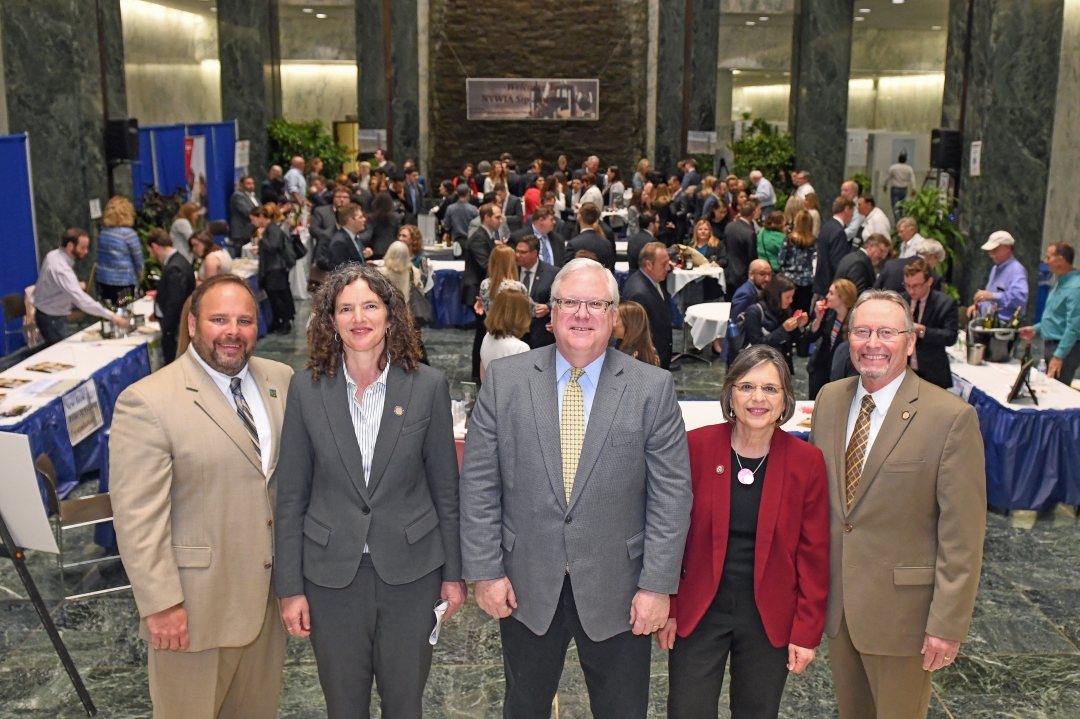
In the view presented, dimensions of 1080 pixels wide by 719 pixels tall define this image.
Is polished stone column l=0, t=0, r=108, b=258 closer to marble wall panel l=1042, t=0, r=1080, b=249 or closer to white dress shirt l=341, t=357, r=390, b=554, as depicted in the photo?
white dress shirt l=341, t=357, r=390, b=554

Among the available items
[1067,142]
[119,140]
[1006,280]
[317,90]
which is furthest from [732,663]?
[317,90]

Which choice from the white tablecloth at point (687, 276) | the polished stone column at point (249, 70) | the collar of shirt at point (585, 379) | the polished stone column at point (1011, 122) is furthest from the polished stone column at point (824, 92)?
the collar of shirt at point (585, 379)

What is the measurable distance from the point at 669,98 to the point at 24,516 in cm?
1705

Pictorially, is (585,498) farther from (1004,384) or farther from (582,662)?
(1004,384)

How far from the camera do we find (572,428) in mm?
2727

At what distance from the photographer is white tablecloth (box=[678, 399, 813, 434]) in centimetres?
528

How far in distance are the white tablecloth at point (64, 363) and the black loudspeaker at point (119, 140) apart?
3976 mm

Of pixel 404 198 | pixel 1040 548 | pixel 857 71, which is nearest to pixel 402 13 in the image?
pixel 404 198

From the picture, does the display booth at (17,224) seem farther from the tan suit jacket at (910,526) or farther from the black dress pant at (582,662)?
the tan suit jacket at (910,526)

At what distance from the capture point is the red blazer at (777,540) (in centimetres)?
271

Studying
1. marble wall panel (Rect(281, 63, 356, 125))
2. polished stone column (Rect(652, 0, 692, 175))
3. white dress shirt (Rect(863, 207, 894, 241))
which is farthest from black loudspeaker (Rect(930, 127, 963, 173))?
marble wall panel (Rect(281, 63, 356, 125))

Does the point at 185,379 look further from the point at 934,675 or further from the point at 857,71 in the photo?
the point at 857,71

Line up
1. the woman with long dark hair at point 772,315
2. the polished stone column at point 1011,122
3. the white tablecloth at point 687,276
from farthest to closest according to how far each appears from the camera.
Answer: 1. the white tablecloth at point 687,276
2. the polished stone column at point 1011,122
3. the woman with long dark hair at point 772,315

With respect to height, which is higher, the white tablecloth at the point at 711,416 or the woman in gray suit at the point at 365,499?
the woman in gray suit at the point at 365,499
